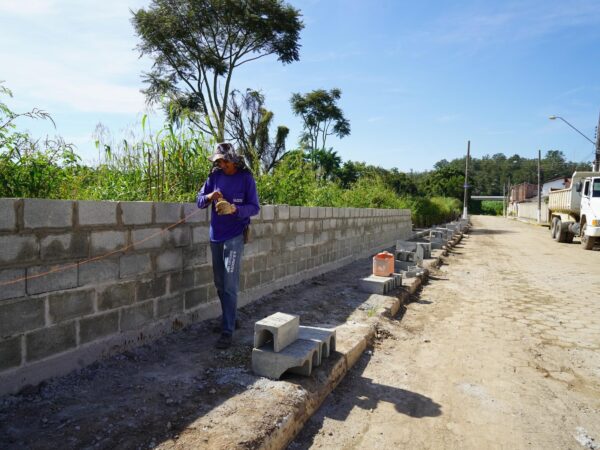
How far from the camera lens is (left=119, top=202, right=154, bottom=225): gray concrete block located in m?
3.31

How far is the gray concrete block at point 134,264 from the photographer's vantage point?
10.9 ft

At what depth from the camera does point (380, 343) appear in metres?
4.30

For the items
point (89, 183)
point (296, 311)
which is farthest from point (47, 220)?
point (296, 311)

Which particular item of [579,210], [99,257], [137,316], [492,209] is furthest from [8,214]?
[492,209]

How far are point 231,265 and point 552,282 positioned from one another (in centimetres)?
721

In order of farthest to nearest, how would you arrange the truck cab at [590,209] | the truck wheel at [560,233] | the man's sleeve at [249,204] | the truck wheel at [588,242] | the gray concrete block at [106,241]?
the truck wheel at [560,233]
the truck wheel at [588,242]
the truck cab at [590,209]
the man's sleeve at [249,204]
the gray concrete block at [106,241]

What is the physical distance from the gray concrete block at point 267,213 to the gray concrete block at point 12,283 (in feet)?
10.1

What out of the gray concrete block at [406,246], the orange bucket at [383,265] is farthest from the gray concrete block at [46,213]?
the gray concrete block at [406,246]

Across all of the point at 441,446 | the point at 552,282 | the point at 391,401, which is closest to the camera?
the point at 441,446

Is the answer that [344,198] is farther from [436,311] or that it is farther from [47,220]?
[47,220]

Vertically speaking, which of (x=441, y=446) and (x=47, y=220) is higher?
(x=47, y=220)

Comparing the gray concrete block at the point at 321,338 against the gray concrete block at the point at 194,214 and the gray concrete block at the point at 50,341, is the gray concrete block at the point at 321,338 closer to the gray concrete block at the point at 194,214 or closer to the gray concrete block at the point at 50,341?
the gray concrete block at the point at 194,214

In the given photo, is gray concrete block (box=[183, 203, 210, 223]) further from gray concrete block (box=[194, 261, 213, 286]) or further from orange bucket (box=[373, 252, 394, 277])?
orange bucket (box=[373, 252, 394, 277])

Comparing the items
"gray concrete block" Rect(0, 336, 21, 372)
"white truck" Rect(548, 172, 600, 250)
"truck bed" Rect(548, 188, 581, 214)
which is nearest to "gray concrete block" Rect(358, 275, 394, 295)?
"gray concrete block" Rect(0, 336, 21, 372)
